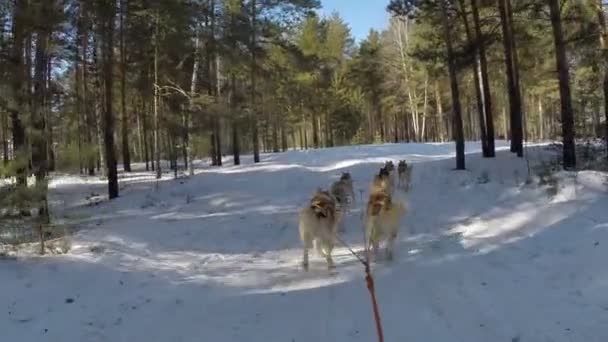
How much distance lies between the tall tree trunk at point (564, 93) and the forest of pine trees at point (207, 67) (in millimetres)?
29

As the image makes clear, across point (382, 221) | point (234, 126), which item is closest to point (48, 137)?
point (382, 221)

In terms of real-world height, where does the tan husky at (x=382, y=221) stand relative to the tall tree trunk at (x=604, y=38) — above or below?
below

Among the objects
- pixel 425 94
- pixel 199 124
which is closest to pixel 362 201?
pixel 199 124

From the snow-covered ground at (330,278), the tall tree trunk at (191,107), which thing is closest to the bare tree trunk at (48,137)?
the snow-covered ground at (330,278)

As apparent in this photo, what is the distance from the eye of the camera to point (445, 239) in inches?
405

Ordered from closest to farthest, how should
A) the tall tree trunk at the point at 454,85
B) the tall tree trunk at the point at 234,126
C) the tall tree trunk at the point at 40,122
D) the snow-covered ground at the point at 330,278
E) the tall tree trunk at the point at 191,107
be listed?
1. the snow-covered ground at the point at 330,278
2. the tall tree trunk at the point at 40,122
3. the tall tree trunk at the point at 454,85
4. the tall tree trunk at the point at 191,107
5. the tall tree trunk at the point at 234,126

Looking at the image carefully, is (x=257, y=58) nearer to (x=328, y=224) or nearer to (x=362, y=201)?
(x=362, y=201)

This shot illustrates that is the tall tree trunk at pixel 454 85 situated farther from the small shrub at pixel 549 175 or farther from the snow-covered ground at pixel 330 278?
the snow-covered ground at pixel 330 278

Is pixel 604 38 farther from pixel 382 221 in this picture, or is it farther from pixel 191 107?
pixel 191 107

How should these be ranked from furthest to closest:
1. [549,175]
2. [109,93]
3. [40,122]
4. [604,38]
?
[109,93]
[604,38]
[549,175]
[40,122]

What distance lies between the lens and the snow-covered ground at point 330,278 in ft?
21.2

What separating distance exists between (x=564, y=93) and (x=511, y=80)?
5.33m

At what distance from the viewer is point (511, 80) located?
62.2 ft

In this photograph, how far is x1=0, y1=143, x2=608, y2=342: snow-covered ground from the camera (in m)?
6.47
